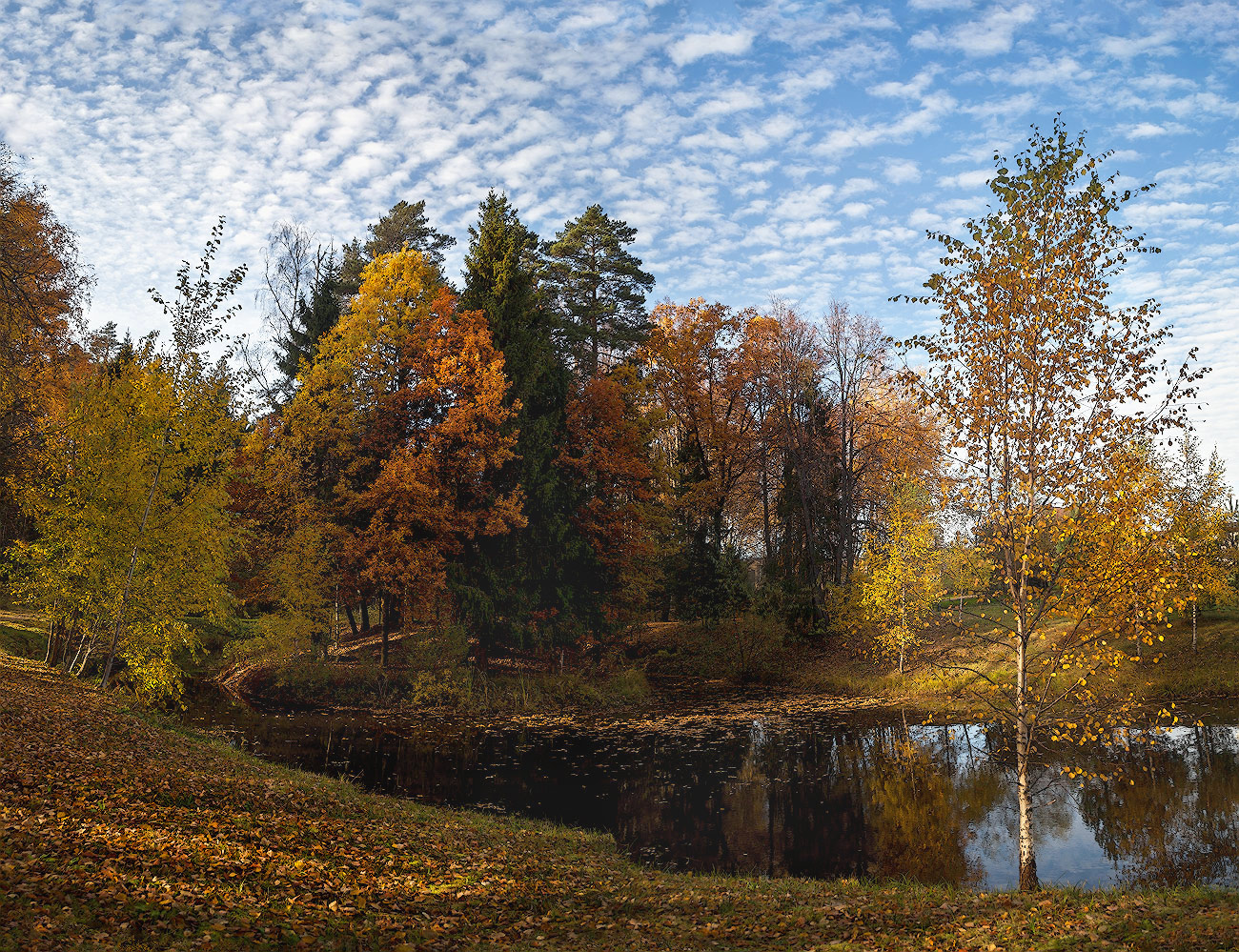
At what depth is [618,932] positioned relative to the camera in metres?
8.59

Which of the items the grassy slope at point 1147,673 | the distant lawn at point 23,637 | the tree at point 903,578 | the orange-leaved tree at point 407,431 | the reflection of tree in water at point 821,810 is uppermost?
the orange-leaved tree at point 407,431

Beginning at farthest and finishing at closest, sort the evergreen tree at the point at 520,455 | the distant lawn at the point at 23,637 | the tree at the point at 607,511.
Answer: the tree at the point at 607,511, the evergreen tree at the point at 520,455, the distant lawn at the point at 23,637

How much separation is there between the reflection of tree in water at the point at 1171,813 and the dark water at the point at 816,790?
5 centimetres

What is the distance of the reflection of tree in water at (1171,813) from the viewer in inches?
500

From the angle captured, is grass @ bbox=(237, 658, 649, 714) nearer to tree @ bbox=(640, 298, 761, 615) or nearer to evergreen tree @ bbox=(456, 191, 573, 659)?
evergreen tree @ bbox=(456, 191, 573, 659)

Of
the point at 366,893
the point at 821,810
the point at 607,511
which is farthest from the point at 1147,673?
the point at 366,893

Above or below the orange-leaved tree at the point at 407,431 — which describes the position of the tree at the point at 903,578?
below

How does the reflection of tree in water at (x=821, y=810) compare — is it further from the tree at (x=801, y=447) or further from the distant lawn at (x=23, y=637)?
the distant lawn at (x=23, y=637)

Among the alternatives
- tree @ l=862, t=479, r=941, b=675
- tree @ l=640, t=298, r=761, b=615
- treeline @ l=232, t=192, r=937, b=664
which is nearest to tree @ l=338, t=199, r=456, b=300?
treeline @ l=232, t=192, r=937, b=664

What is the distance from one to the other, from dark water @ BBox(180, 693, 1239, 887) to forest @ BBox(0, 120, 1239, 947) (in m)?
0.49

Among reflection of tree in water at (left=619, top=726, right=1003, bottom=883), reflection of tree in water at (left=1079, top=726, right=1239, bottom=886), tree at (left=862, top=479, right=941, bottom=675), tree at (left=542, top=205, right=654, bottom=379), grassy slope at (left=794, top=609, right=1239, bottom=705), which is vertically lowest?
reflection of tree in water at (left=619, top=726, right=1003, bottom=883)

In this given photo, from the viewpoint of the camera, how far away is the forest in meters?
10.9

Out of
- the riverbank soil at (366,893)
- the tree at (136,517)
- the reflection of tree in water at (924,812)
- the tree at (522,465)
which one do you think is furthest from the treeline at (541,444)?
the riverbank soil at (366,893)

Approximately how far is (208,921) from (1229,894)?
11.0 m
